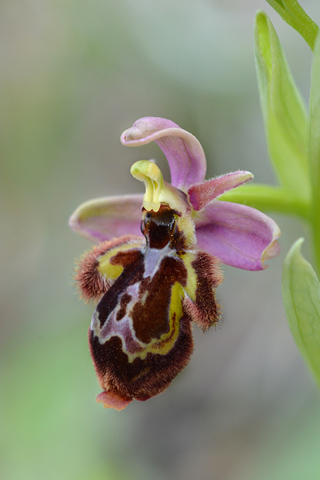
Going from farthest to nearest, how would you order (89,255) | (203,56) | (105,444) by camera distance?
(203,56)
(105,444)
(89,255)

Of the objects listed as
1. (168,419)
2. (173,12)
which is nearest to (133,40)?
(173,12)

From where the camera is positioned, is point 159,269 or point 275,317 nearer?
point 159,269

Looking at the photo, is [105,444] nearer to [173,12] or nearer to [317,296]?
[317,296]

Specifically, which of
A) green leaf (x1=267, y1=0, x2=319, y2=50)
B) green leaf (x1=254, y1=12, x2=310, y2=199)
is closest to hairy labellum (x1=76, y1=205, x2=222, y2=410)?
green leaf (x1=254, y1=12, x2=310, y2=199)

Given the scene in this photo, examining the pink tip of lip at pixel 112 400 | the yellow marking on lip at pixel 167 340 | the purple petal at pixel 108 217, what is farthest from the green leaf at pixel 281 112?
the pink tip of lip at pixel 112 400

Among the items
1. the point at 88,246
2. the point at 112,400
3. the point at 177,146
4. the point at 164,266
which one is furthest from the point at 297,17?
the point at 88,246
